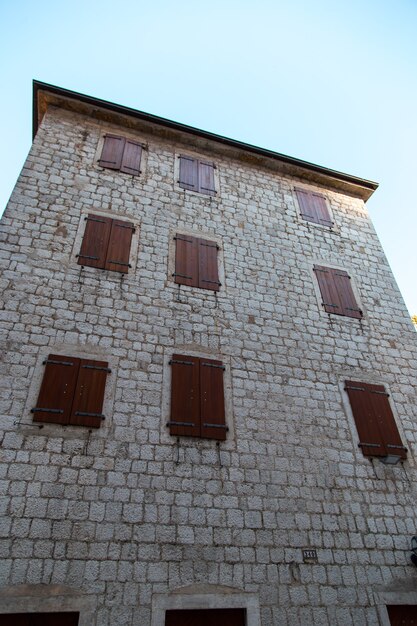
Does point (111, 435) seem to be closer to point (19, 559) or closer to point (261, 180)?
point (19, 559)

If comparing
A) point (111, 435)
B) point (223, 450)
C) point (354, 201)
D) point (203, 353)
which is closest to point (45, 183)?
point (203, 353)

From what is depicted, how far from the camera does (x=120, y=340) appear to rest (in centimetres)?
645

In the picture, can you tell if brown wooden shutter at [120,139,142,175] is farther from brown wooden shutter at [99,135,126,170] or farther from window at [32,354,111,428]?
window at [32,354,111,428]

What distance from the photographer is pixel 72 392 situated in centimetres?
573

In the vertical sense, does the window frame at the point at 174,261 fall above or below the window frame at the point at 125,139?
below

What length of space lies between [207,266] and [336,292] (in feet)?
9.21

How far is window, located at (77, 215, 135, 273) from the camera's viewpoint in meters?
7.18

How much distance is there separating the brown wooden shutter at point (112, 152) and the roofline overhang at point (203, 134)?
2.56ft

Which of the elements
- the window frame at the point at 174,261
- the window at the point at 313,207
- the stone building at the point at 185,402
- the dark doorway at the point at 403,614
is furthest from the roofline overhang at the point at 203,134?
the dark doorway at the point at 403,614

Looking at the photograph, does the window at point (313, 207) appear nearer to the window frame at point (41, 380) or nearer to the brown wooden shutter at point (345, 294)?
the brown wooden shutter at point (345, 294)

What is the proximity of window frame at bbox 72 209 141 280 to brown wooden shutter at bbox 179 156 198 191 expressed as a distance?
179 cm

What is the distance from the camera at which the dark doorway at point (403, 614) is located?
5.46m

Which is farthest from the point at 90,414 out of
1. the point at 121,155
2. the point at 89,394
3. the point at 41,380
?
the point at 121,155

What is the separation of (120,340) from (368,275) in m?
5.90
